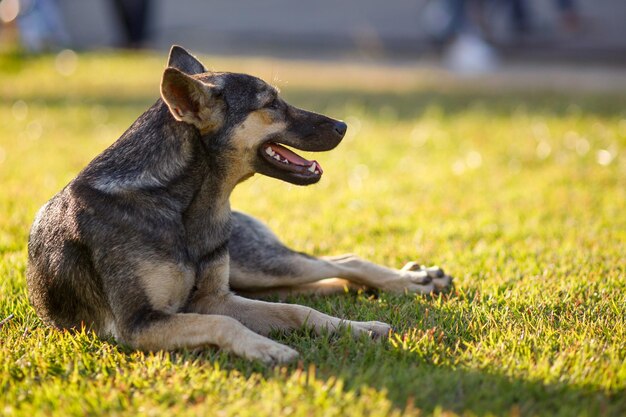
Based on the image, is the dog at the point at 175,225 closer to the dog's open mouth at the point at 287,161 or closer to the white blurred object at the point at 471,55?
the dog's open mouth at the point at 287,161

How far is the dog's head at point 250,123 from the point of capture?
4.45m

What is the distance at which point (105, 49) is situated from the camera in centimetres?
1891

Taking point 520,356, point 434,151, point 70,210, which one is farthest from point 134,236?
point 434,151

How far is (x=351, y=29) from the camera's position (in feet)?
68.8

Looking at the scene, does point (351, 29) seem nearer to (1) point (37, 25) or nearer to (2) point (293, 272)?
(1) point (37, 25)

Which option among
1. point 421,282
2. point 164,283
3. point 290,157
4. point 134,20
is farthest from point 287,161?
point 134,20

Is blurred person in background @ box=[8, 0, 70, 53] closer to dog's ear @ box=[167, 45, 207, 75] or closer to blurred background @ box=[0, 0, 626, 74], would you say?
blurred background @ box=[0, 0, 626, 74]

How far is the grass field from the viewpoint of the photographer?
12.1 feet

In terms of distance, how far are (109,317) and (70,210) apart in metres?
0.65

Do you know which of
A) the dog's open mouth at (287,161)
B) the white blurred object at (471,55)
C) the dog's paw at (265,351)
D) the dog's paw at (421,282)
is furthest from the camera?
the white blurred object at (471,55)

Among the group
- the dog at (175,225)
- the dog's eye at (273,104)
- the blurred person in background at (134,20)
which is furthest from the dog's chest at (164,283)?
the blurred person in background at (134,20)

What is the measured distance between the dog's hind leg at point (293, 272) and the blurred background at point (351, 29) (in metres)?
11.3

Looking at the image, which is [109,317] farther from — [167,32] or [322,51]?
[167,32]

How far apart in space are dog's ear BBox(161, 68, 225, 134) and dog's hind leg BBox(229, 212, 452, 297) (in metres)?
1.00
